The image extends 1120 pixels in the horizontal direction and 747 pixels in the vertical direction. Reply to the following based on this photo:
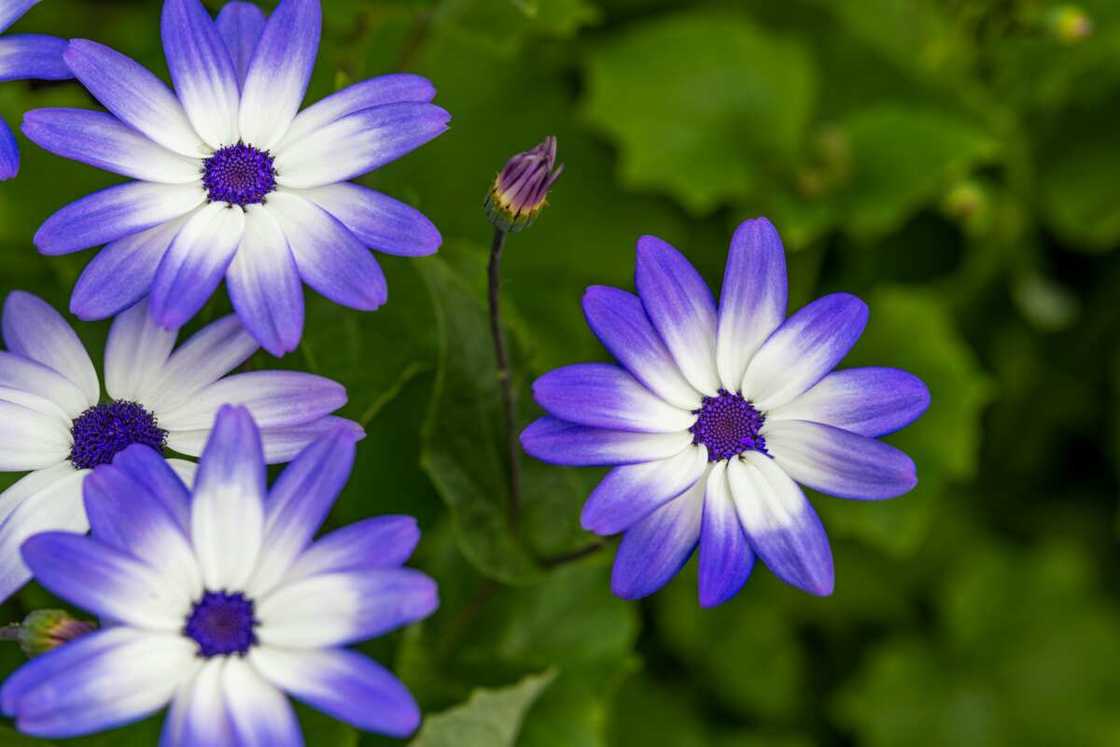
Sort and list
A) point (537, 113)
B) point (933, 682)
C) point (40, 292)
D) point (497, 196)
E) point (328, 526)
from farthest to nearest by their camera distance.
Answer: point (933, 682)
point (537, 113)
point (40, 292)
point (328, 526)
point (497, 196)

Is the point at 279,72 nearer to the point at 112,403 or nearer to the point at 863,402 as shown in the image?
the point at 112,403

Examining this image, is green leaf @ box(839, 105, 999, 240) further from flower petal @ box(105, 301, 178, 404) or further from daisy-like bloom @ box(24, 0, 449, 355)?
flower petal @ box(105, 301, 178, 404)

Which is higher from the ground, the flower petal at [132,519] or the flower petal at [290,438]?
the flower petal at [290,438]

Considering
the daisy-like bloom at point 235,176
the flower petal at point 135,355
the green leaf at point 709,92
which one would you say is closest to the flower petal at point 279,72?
the daisy-like bloom at point 235,176

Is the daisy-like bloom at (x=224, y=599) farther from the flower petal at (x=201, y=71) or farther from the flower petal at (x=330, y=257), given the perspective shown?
the flower petal at (x=201, y=71)

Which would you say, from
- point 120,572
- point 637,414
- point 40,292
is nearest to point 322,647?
point 120,572

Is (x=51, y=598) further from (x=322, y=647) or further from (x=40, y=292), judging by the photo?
(x=322, y=647)

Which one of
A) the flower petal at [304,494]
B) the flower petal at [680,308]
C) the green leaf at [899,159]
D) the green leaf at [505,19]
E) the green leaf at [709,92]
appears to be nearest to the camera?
the flower petal at [304,494]
